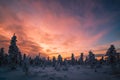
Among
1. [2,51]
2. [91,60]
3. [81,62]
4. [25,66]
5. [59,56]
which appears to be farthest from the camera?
[81,62]

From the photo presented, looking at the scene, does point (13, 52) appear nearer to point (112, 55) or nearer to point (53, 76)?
point (53, 76)

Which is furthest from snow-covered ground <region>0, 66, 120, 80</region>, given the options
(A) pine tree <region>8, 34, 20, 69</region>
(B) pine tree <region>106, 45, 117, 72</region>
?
(B) pine tree <region>106, 45, 117, 72</region>

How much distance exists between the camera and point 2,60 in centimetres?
7462

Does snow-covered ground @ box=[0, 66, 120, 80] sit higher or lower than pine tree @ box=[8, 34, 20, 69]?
lower

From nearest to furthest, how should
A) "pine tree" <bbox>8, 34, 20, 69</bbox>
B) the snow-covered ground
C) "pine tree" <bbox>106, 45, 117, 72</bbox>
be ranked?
the snow-covered ground → "pine tree" <bbox>8, 34, 20, 69</bbox> → "pine tree" <bbox>106, 45, 117, 72</bbox>

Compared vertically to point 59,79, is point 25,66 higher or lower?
higher

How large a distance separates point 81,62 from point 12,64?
79.4 meters

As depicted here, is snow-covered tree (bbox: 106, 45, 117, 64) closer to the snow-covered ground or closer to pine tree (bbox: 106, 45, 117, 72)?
pine tree (bbox: 106, 45, 117, 72)

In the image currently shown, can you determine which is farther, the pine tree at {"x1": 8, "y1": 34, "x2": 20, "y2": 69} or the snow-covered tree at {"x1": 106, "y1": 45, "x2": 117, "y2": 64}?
the snow-covered tree at {"x1": 106, "y1": 45, "x2": 117, "y2": 64}

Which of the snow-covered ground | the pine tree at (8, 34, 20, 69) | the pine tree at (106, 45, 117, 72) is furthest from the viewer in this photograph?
the pine tree at (106, 45, 117, 72)

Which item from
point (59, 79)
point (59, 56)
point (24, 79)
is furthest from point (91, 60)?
point (24, 79)

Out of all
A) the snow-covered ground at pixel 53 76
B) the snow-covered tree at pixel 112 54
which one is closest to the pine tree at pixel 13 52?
the snow-covered ground at pixel 53 76

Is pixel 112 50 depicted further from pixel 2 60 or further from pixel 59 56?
pixel 2 60

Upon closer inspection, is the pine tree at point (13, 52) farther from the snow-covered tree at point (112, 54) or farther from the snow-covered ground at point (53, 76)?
the snow-covered tree at point (112, 54)
